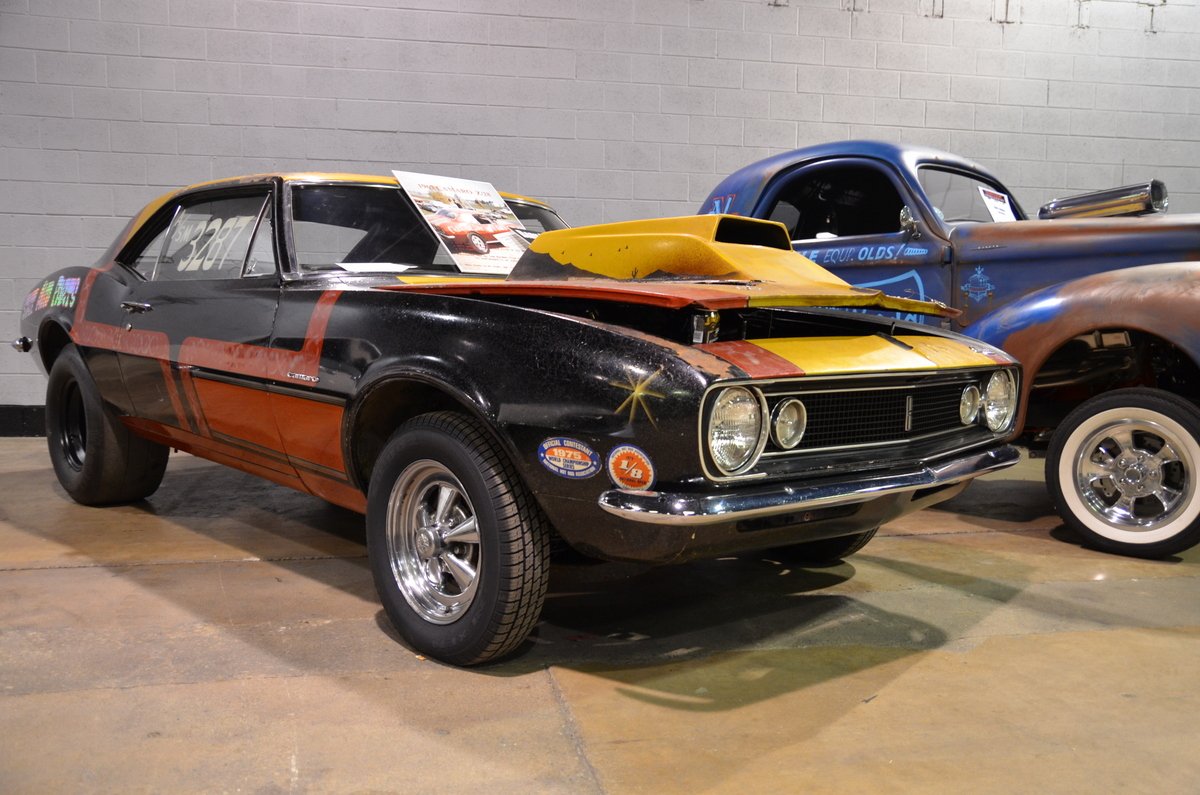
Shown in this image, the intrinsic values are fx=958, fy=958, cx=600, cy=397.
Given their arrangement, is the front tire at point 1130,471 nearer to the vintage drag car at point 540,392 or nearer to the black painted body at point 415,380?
the vintage drag car at point 540,392

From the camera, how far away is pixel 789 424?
2350 mm

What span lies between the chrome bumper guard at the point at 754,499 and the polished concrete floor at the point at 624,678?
0.52m

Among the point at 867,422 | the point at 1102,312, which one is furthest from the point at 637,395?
the point at 1102,312

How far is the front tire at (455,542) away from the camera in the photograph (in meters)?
2.40

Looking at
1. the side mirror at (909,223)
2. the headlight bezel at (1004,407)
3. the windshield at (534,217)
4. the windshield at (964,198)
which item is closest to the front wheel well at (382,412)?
the windshield at (534,217)

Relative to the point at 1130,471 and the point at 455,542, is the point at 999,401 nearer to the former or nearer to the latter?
the point at 1130,471

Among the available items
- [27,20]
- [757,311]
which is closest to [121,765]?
[757,311]

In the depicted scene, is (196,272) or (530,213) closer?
(196,272)

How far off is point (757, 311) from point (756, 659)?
102cm

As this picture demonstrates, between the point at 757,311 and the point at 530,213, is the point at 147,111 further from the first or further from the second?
the point at 757,311

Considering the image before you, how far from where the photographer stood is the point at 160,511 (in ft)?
14.6

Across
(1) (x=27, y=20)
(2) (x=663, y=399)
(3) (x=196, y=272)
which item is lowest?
(2) (x=663, y=399)

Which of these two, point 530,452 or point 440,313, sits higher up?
point 440,313

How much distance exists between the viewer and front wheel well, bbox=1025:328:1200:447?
4.09 metres
